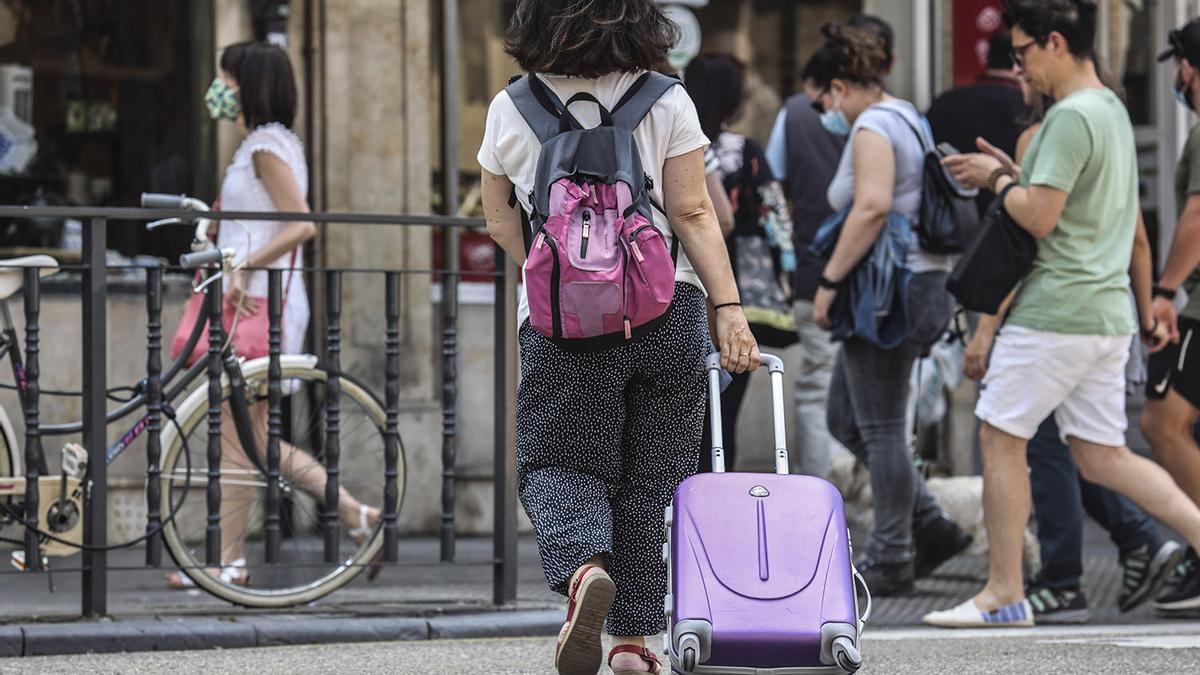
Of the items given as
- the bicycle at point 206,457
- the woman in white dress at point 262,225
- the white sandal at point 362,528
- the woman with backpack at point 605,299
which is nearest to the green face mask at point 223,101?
the woman in white dress at point 262,225

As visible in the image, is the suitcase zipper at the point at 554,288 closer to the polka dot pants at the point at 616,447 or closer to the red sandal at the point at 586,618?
the polka dot pants at the point at 616,447

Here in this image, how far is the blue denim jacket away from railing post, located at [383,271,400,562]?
154 centimetres

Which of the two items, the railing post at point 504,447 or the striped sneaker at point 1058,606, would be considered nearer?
the railing post at point 504,447

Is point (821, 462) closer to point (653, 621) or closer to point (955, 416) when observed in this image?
point (955, 416)

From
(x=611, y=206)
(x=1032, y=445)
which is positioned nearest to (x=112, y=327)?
(x=1032, y=445)

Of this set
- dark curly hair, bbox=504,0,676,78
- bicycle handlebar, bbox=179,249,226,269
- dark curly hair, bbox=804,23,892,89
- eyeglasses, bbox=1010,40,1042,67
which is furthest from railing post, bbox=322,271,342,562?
eyeglasses, bbox=1010,40,1042,67

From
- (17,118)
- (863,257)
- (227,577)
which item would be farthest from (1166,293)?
(17,118)

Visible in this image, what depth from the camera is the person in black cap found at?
6.84 m

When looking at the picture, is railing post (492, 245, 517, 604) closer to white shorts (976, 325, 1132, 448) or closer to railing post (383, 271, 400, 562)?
railing post (383, 271, 400, 562)

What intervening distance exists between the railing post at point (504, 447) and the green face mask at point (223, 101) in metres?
1.27

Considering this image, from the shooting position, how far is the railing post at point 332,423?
6461 mm

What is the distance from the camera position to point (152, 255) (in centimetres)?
849

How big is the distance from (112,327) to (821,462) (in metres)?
3.10

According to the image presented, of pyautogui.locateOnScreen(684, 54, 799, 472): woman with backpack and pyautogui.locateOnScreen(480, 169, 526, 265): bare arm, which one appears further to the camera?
pyautogui.locateOnScreen(684, 54, 799, 472): woman with backpack
